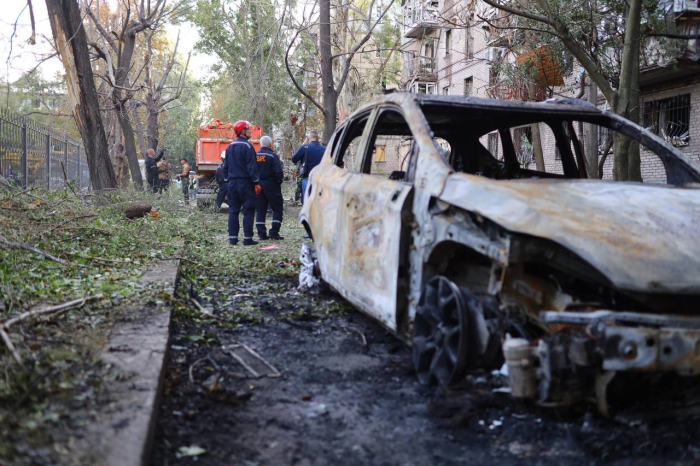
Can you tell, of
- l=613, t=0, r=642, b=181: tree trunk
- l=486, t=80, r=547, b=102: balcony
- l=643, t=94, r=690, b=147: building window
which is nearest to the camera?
l=613, t=0, r=642, b=181: tree trunk

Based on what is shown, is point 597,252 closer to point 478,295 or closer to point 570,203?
point 570,203

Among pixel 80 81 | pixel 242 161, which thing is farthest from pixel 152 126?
pixel 242 161

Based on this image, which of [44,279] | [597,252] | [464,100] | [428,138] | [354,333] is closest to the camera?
[597,252]

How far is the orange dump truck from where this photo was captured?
2217cm

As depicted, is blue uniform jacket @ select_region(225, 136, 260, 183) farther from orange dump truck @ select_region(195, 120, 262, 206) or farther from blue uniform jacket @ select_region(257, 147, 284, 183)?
orange dump truck @ select_region(195, 120, 262, 206)

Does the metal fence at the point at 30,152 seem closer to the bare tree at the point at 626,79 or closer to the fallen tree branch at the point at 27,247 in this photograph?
the fallen tree branch at the point at 27,247

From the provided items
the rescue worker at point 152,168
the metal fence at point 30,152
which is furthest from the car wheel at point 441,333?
the rescue worker at point 152,168

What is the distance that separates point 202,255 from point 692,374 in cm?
713

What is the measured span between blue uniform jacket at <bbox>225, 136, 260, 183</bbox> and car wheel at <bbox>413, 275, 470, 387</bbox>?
7500mm

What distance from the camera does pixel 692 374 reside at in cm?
276

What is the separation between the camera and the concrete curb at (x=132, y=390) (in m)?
2.37

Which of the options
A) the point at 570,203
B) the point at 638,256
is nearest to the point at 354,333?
the point at 570,203

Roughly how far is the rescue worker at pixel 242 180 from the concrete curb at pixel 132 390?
598cm

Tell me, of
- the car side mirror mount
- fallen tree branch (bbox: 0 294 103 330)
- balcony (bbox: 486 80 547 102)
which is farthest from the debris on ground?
balcony (bbox: 486 80 547 102)
